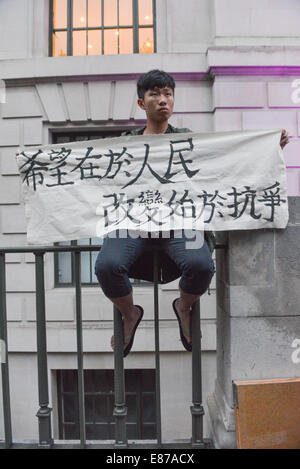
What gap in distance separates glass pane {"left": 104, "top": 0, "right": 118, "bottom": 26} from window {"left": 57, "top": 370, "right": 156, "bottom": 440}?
7.42 meters

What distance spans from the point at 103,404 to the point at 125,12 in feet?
27.2

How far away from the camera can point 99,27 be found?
289 inches

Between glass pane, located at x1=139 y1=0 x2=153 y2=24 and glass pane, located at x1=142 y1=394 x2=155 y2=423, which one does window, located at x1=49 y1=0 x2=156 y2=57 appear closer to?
glass pane, located at x1=139 y1=0 x2=153 y2=24

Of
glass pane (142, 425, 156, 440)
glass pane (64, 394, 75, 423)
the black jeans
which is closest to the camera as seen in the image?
the black jeans

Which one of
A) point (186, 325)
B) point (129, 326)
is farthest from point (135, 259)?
point (186, 325)

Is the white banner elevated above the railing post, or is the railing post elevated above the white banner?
the white banner

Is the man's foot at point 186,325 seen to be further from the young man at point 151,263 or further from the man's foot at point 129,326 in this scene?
the man's foot at point 129,326

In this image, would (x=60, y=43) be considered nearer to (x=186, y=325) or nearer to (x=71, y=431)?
(x=186, y=325)

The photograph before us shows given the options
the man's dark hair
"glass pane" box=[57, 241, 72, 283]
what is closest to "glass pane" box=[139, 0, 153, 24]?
"glass pane" box=[57, 241, 72, 283]

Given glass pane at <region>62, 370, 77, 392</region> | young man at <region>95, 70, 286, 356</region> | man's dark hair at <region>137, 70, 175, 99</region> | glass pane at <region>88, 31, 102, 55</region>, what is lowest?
glass pane at <region>62, 370, 77, 392</region>

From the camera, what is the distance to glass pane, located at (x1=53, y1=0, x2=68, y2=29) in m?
7.32

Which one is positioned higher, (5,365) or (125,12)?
(125,12)

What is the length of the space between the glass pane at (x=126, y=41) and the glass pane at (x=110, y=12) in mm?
280

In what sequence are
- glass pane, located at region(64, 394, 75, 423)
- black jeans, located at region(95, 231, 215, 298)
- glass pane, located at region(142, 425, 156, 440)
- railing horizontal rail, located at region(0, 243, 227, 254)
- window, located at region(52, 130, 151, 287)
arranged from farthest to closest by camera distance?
window, located at region(52, 130, 151, 287)
glass pane, located at region(64, 394, 75, 423)
glass pane, located at region(142, 425, 156, 440)
railing horizontal rail, located at region(0, 243, 227, 254)
black jeans, located at region(95, 231, 215, 298)
